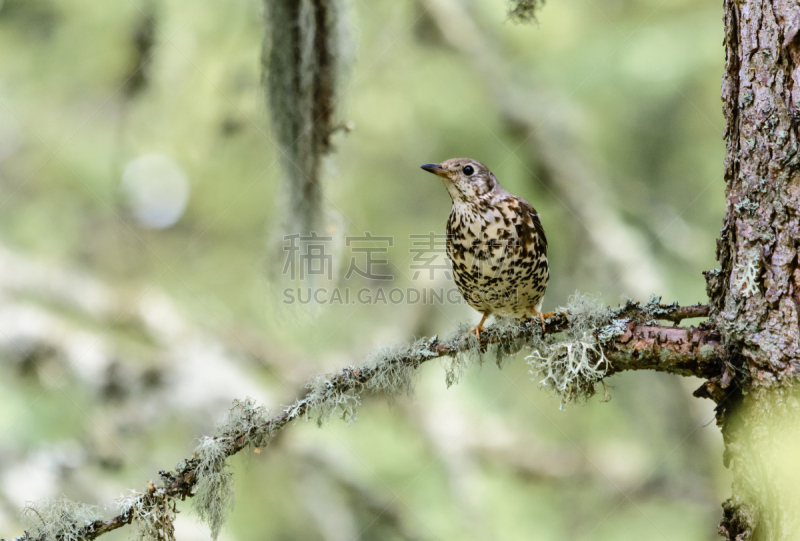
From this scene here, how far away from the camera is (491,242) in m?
3.39

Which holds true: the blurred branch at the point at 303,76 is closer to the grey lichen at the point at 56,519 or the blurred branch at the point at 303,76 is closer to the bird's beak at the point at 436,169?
the bird's beak at the point at 436,169

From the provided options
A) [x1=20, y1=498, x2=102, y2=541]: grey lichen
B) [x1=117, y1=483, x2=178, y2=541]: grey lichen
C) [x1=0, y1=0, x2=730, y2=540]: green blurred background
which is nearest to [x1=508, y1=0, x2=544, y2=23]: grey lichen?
[x1=0, y1=0, x2=730, y2=540]: green blurred background

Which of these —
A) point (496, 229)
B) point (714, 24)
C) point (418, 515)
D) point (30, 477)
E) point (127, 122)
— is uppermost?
point (714, 24)

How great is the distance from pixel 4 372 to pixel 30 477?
1134 mm

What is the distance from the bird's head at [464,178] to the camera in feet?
11.6

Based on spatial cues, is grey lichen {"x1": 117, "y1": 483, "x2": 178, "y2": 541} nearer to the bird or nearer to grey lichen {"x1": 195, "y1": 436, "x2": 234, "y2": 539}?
grey lichen {"x1": 195, "y1": 436, "x2": 234, "y2": 539}

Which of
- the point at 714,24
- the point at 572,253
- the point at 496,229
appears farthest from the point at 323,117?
the point at 714,24

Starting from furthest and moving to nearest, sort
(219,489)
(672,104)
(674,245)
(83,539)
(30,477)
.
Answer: (672,104) < (674,245) < (30,477) < (219,489) < (83,539)

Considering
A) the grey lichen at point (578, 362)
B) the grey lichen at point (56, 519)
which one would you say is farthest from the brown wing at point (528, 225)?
the grey lichen at point (56, 519)

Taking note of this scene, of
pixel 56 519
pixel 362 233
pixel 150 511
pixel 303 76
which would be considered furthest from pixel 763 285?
pixel 362 233

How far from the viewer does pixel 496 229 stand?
11.2 ft

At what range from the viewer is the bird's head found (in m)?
3.54

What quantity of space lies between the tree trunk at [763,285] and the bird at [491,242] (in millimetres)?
1452

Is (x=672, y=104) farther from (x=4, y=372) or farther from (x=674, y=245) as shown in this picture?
(x=4, y=372)
